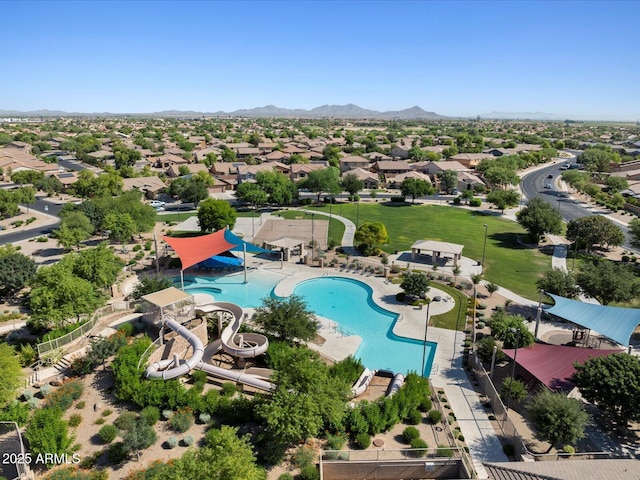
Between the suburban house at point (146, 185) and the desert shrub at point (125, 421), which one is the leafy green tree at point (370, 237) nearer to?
the desert shrub at point (125, 421)

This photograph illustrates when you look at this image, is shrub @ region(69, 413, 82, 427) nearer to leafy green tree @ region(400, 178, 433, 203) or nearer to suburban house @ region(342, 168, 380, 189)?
leafy green tree @ region(400, 178, 433, 203)

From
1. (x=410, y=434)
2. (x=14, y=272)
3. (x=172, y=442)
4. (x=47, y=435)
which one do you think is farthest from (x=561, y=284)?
(x=14, y=272)

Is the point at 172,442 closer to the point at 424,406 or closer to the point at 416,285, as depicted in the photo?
the point at 424,406

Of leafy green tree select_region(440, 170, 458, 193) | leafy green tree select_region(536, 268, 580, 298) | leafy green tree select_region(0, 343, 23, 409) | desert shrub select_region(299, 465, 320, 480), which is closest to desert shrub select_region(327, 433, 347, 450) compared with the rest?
desert shrub select_region(299, 465, 320, 480)

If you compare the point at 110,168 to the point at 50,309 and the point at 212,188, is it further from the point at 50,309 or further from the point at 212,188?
the point at 50,309

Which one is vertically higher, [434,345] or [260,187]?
[260,187]

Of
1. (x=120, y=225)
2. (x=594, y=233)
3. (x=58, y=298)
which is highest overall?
(x=120, y=225)

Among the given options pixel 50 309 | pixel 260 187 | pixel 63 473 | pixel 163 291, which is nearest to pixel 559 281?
pixel 163 291
